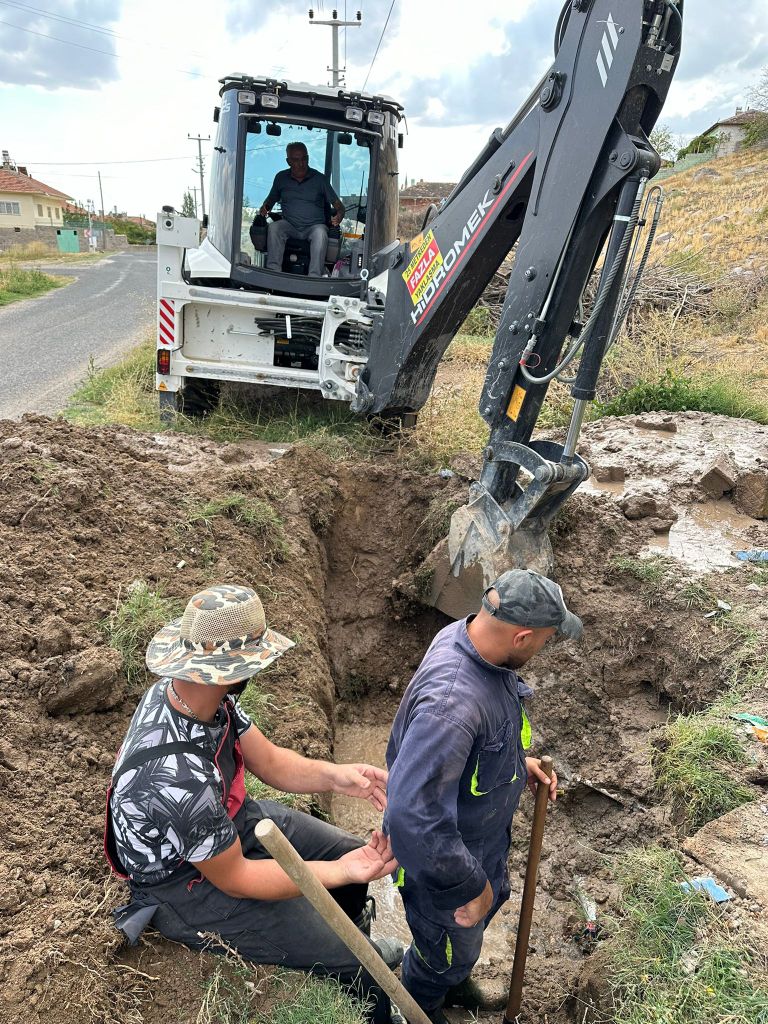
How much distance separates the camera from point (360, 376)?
18.5 ft

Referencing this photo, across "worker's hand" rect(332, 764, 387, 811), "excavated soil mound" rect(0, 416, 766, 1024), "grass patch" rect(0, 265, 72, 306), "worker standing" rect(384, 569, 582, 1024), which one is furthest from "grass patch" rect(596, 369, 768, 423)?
"grass patch" rect(0, 265, 72, 306)

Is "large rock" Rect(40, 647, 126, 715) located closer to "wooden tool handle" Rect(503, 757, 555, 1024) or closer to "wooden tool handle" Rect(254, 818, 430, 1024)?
"wooden tool handle" Rect(254, 818, 430, 1024)

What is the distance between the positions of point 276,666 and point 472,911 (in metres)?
1.78

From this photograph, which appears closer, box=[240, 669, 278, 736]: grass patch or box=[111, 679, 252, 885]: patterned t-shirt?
box=[111, 679, 252, 885]: patterned t-shirt

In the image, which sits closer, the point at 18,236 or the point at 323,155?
the point at 323,155

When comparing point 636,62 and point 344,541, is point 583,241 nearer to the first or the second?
point 636,62

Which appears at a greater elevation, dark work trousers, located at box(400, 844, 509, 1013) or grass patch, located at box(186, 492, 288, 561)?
grass patch, located at box(186, 492, 288, 561)

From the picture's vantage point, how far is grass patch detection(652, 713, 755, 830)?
10.4 feet

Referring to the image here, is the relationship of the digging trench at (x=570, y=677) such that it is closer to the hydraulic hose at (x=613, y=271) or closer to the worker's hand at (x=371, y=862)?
the worker's hand at (x=371, y=862)

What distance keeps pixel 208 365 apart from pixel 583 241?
4354 mm

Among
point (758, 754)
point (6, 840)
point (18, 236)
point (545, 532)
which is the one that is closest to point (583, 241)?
point (545, 532)

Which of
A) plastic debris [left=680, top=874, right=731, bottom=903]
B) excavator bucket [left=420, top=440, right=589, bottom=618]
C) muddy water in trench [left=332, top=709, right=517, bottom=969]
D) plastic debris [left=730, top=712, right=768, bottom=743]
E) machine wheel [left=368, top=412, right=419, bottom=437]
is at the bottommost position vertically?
muddy water in trench [left=332, top=709, right=517, bottom=969]

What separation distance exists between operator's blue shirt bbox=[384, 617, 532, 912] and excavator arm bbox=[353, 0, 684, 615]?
1458 millimetres

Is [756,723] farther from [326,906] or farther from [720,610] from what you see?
[326,906]
